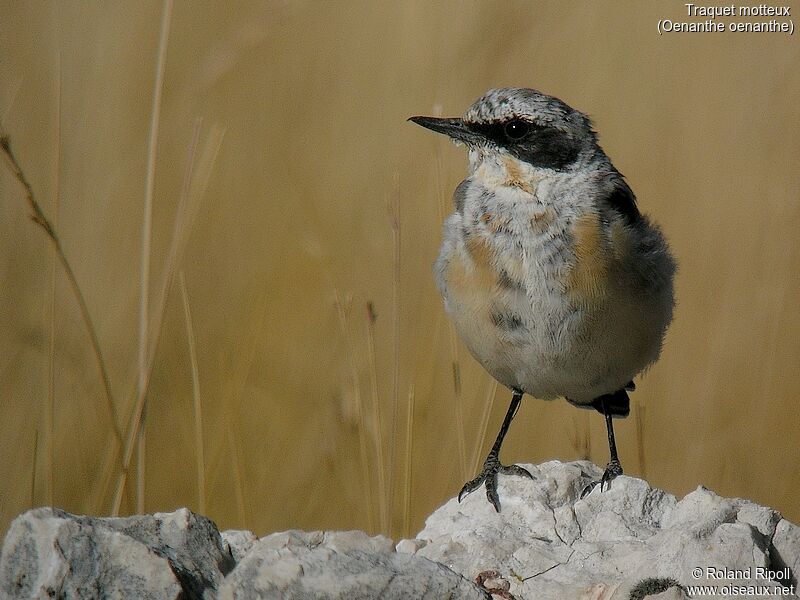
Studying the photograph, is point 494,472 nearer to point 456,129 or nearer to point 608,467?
point 608,467

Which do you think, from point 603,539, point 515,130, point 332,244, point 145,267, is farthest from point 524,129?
point 332,244

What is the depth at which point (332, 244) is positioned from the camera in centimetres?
612

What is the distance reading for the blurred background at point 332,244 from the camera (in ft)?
16.4

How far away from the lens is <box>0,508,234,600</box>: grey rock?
256cm

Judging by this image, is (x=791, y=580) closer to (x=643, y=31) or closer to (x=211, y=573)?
(x=211, y=573)

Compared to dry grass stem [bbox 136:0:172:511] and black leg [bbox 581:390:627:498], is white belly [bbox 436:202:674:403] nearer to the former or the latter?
black leg [bbox 581:390:627:498]

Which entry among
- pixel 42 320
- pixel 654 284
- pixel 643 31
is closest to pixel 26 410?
pixel 42 320

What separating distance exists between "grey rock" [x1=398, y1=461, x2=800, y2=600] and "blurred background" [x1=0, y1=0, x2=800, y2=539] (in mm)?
744

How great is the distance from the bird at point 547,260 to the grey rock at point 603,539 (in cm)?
21

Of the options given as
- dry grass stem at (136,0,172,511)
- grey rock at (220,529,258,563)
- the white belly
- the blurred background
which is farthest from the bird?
dry grass stem at (136,0,172,511)

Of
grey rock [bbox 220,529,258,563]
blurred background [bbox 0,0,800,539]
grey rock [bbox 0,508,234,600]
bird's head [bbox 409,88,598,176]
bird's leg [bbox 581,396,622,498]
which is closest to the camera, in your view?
grey rock [bbox 0,508,234,600]

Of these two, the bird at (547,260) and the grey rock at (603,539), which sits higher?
the bird at (547,260)

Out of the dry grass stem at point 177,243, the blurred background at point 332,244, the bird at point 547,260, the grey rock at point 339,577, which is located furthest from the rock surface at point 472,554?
the dry grass stem at point 177,243

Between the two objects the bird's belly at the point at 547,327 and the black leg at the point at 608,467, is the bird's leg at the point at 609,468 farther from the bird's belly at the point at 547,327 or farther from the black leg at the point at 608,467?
the bird's belly at the point at 547,327
